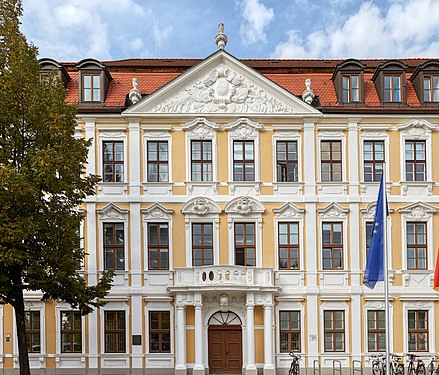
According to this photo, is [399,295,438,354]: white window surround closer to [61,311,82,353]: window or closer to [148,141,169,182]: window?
[148,141,169,182]: window

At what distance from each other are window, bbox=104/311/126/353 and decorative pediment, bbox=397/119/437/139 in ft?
49.1

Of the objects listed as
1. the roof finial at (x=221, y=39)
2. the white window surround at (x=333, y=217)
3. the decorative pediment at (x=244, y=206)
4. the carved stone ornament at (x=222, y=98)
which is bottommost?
the white window surround at (x=333, y=217)

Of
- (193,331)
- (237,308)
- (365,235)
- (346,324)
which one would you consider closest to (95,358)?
(193,331)

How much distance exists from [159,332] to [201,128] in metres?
9.17

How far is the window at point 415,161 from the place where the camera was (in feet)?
102

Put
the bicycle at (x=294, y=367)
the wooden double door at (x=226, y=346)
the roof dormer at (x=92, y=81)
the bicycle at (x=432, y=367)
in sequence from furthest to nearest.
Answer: the roof dormer at (x=92, y=81)
the wooden double door at (x=226, y=346)
the bicycle at (x=294, y=367)
the bicycle at (x=432, y=367)

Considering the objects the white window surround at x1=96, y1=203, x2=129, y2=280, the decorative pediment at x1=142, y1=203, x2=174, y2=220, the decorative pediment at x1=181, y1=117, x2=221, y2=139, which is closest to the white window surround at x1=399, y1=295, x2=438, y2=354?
the decorative pediment at x1=142, y1=203, x2=174, y2=220

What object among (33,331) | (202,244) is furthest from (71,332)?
(202,244)

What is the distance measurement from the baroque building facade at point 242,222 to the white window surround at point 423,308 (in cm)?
6

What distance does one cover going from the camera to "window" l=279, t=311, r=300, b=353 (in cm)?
3008

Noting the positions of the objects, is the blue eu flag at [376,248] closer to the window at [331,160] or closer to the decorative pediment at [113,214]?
the window at [331,160]

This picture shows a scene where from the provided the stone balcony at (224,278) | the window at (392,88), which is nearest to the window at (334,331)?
the stone balcony at (224,278)

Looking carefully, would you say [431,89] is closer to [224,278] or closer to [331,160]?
[331,160]

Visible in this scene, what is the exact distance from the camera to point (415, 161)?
102 feet
